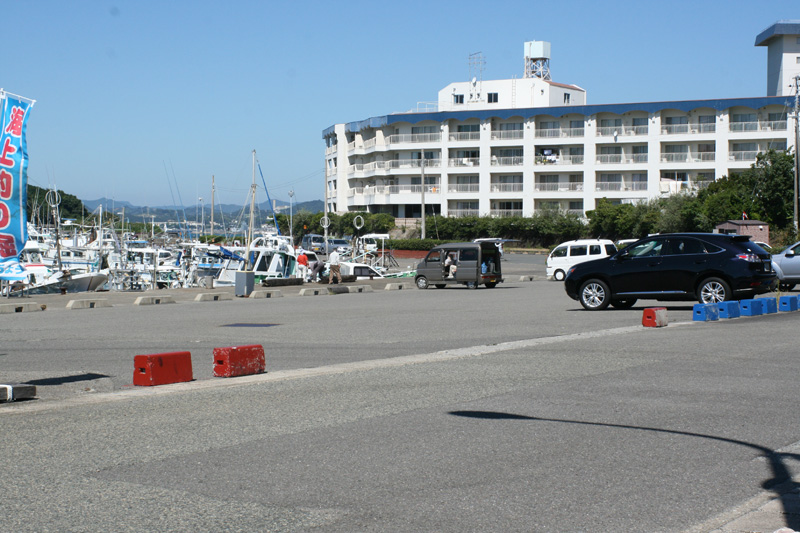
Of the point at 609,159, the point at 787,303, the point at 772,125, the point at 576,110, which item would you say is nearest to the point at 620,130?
the point at 609,159

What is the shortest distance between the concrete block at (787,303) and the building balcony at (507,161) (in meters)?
63.7

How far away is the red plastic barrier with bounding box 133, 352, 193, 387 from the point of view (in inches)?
Answer: 401

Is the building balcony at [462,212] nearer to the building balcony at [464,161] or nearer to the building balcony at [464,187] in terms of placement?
the building balcony at [464,187]

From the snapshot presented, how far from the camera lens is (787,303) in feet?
66.2

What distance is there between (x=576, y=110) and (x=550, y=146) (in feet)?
14.2

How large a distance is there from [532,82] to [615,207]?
24.1 meters

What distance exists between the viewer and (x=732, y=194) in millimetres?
61188

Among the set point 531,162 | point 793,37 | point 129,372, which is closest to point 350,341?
point 129,372

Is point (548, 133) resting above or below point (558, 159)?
above

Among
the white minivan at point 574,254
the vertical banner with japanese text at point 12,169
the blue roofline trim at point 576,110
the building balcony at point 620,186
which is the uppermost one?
the blue roofline trim at point 576,110

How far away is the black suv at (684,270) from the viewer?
19391 millimetres

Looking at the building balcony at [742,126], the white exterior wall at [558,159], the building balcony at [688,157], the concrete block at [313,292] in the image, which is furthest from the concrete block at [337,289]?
the building balcony at [742,126]

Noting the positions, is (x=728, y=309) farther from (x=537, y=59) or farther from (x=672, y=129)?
(x=537, y=59)

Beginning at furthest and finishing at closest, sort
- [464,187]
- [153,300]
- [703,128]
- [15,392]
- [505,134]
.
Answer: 1. [464,187]
2. [505,134]
3. [703,128]
4. [153,300]
5. [15,392]
